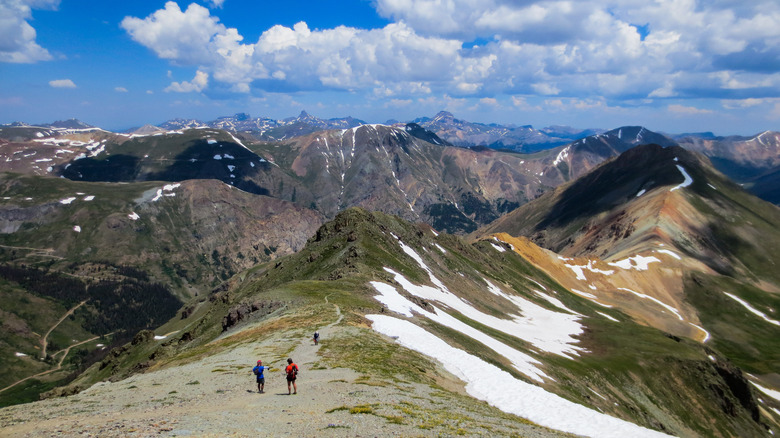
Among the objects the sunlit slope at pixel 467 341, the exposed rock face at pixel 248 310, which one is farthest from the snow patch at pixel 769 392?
the exposed rock face at pixel 248 310

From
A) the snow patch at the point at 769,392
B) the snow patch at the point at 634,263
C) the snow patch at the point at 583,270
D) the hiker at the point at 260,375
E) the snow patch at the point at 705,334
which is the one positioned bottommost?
the snow patch at the point at 705,334

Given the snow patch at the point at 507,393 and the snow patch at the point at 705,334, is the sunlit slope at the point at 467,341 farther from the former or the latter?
the snow patch at the point at 705,334

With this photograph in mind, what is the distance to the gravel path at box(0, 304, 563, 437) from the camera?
17.8m

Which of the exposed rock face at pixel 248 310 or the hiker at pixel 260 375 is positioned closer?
the hiker at pixel 260 375

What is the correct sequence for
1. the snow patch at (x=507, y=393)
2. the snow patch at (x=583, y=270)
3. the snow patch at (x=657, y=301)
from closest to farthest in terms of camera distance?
the snow patch at (x=507, y=393) → the snow patch at (x=657, y=301) → the snow patch at (x=583, y=270)

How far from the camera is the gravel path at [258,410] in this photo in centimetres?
1777

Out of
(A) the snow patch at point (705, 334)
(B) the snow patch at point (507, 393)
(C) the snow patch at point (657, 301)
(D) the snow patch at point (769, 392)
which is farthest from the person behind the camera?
(C) the snow patch at point (657, 301)

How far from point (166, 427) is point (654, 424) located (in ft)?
219

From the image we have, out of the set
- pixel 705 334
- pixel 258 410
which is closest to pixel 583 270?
pixel 705 334

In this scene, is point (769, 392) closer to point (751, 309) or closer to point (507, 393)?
point (751, 309)

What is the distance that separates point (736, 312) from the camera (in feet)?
570

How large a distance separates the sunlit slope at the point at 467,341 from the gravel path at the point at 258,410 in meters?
3.81

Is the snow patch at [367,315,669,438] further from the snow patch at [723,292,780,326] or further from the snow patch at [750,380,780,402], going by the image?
the snow patch at [723,292,780,326]

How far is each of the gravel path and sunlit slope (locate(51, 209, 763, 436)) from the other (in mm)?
3811
